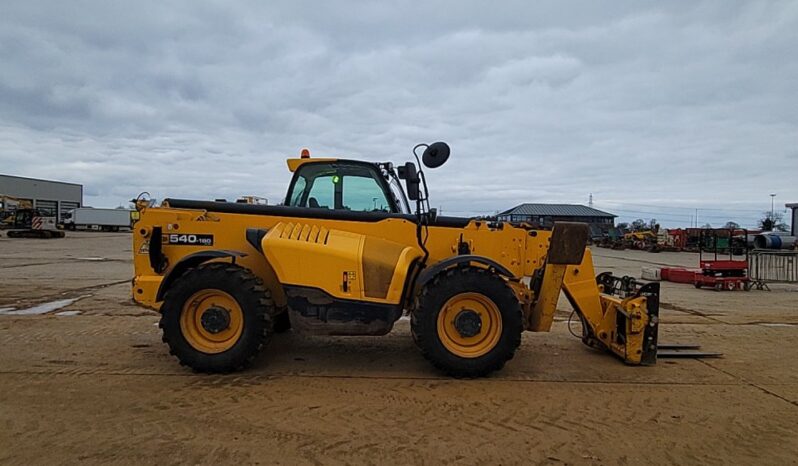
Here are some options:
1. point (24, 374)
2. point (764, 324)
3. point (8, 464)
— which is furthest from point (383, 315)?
point (764, 324)

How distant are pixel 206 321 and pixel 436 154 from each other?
265 cm

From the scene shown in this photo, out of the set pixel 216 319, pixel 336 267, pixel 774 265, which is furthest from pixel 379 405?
pixel 774 265

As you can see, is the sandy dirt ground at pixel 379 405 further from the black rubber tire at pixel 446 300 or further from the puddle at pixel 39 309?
the puddle at pixel 39 309

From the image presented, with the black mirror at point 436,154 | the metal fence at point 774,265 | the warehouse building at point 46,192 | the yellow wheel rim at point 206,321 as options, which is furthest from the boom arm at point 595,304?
the warehouse building at point 46,192

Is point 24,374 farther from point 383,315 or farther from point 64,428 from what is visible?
point 383,315

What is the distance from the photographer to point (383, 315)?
502 cm

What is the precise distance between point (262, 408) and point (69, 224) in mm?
61020

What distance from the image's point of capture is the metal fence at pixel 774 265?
47.1 ft

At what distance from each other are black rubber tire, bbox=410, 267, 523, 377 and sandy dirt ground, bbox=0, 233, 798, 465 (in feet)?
0.57

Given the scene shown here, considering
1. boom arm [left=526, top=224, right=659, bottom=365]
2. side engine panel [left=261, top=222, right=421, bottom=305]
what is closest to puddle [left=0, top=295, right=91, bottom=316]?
side engine panel [left=261, top=222, right=421, bottom=305]

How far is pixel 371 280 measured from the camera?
4992 mm

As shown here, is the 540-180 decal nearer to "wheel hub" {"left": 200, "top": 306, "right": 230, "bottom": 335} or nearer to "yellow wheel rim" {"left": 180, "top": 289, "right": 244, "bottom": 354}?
"yellow wheel rim" {"left": 180, "top": 289, "right": 244, "bottom": 354}

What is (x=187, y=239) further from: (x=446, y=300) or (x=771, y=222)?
(x=771, y=222)

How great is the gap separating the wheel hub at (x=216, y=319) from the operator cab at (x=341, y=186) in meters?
1.54
